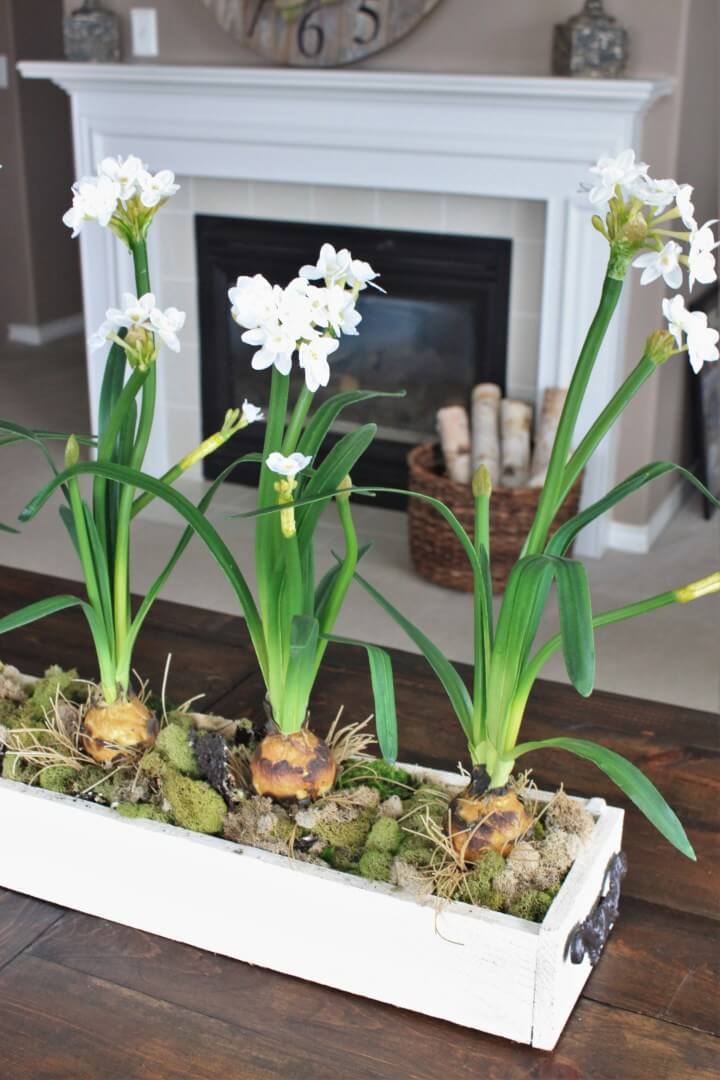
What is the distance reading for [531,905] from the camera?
3.24 ft

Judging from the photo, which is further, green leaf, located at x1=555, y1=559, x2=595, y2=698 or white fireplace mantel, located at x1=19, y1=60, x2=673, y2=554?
white fireplace mantel, located at x1=19, y1=60, x2=673, y2=554

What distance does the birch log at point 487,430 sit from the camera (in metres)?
3.60

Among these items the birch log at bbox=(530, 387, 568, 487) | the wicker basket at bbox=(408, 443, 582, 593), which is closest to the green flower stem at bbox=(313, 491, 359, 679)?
the wicker basket at bbox=(408, 443, 582, 593)

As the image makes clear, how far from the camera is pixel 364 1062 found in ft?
3.12

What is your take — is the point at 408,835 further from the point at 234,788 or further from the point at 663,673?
the point at 663,673

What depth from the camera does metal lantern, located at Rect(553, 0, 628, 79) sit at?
3293mm

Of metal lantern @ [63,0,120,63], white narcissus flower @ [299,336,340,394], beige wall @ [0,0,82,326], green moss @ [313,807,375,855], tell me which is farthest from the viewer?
beige wall @ [0,0,82,326]

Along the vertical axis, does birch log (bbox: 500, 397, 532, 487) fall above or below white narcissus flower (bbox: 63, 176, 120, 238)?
below

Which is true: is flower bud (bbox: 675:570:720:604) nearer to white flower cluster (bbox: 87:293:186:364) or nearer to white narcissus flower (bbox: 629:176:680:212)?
white narcissus flower (bbox: 629:176:680:212)

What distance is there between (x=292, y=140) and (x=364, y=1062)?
3.20m

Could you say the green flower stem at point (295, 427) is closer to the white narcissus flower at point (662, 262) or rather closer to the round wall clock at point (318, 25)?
the white narcissus flower at point (662, 262)

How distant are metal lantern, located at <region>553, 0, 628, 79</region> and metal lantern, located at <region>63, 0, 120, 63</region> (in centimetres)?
145

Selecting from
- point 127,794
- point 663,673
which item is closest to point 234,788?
point 127,794

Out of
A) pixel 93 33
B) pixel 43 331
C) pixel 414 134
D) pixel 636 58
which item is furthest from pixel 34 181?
pixel 636 58
